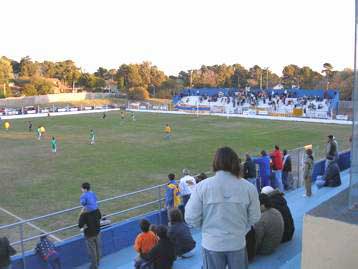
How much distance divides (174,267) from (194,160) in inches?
651

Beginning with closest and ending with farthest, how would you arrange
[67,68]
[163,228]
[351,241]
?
1. [351,241]
2. [163,228]
3. [67,68]

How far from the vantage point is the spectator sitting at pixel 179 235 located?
723cm

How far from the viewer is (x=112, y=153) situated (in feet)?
87.3

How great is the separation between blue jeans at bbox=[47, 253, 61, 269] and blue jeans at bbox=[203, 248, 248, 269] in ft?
Answer: 16.1

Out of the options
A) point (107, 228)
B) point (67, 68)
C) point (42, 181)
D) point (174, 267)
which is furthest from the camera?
point (67, 68)

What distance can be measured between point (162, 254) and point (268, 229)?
1775 millimetres

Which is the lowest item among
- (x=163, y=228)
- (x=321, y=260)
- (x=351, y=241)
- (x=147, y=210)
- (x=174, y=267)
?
(x=147, y=210)

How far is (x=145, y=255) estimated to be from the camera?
21.9 feet

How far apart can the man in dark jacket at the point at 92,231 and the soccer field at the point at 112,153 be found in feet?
20.8

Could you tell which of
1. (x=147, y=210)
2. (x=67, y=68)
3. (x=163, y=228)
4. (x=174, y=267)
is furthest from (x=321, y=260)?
(x=67, y=68)

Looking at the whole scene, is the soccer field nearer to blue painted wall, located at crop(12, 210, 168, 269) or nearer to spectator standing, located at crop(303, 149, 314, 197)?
blue painted wall, located at crop(12, 210, 168, 269)

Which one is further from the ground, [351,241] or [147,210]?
[351,241]

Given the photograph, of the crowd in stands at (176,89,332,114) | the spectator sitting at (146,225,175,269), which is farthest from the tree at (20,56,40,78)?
the spectator sitting at (146,225,175,269)

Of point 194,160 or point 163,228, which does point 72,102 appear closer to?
point 194,160
